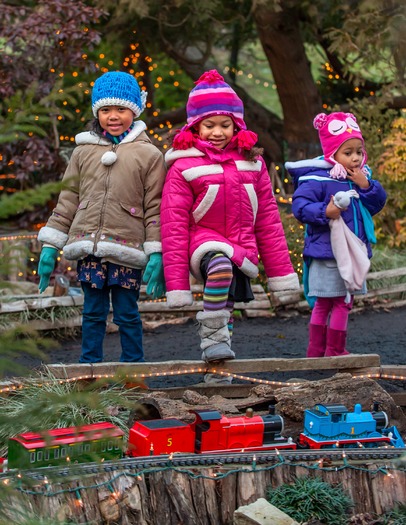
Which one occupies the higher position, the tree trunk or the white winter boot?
the tree trunk

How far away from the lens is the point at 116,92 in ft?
19.1

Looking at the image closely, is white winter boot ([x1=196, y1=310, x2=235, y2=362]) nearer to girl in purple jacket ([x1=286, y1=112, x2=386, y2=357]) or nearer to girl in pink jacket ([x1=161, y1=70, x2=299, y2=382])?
girl in pink jacket ([x1=161, y1=70, x2=299, y2=382])

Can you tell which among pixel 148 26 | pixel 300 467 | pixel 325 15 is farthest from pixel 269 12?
pixel 300 467

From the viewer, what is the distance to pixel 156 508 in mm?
4062

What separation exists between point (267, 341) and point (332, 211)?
199cm

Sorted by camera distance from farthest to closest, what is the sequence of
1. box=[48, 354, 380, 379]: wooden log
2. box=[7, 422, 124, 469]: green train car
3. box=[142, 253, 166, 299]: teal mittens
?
1. box=[142, 253, 166, 299]: teal mittens
2. box=[48, 354, 380, 379]: wooden log
3. box=[7, 422, 124, 469]: green train car

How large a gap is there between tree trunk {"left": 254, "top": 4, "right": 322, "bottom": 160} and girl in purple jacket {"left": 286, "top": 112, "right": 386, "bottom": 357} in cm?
545

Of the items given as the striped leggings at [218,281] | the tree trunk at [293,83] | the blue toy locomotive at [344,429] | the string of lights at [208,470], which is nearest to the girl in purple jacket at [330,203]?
the striped leggings at [218,281]

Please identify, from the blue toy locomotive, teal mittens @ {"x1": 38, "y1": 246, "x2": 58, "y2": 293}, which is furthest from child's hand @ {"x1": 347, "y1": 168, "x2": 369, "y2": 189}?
the blue toy locomotive

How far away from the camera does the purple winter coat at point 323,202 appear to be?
6.35 m

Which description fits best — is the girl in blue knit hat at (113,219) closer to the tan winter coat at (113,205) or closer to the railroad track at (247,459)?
the tan winter coat at (113,205)

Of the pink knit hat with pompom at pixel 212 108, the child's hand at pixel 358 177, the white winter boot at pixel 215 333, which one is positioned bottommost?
the white winter boot at pixel 215 333

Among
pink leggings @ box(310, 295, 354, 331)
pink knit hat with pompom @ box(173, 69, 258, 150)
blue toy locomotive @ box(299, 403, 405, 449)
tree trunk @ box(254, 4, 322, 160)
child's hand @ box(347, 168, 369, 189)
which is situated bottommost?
blue toy locomotive @ box(299, 403, 405, 449)

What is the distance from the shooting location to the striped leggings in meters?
5.62
